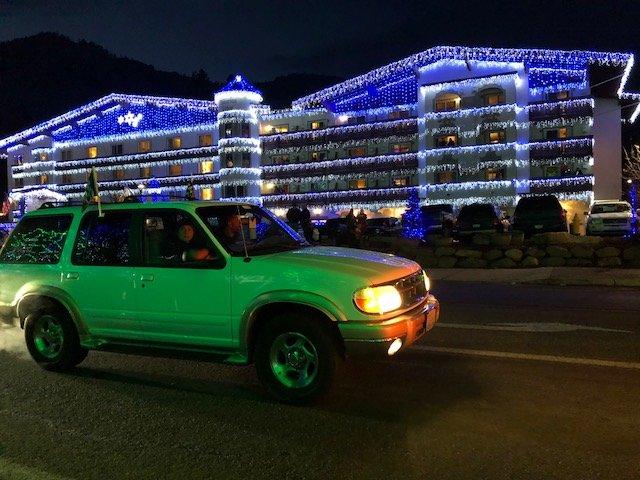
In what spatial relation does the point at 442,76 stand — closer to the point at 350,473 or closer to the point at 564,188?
the point at 564,188

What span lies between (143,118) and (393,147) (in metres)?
26.6

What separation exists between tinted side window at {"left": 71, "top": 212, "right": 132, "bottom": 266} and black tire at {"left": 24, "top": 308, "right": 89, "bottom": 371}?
2.39 ft

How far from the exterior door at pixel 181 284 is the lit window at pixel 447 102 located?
43339mm

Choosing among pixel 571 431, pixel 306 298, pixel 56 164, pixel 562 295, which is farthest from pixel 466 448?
pixel 56 164

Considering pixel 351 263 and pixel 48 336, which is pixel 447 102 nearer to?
pixel 48 336

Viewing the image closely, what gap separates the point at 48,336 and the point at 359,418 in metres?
3.80

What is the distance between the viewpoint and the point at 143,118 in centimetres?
6175

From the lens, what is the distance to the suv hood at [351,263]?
5285 mm

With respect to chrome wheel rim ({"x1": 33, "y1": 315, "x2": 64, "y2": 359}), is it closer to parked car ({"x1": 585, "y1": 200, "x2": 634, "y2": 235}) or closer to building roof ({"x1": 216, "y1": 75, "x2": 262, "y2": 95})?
parked car ({"x1": 585, "y1": 200, "x2": 634, "y2": 235})

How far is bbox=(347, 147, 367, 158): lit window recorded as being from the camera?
52.5m

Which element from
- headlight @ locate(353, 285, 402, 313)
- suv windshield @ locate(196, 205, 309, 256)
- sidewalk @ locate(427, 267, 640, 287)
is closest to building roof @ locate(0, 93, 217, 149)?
sidewalk @ locate(427, 267, 640, 287)

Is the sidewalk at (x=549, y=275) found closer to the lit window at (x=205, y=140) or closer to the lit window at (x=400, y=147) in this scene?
the lit window at (x=400, y=147)

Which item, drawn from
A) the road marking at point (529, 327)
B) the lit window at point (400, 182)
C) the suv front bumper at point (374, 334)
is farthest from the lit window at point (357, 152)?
the suv front bumper at point (374, 334)

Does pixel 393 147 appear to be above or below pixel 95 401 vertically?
above
